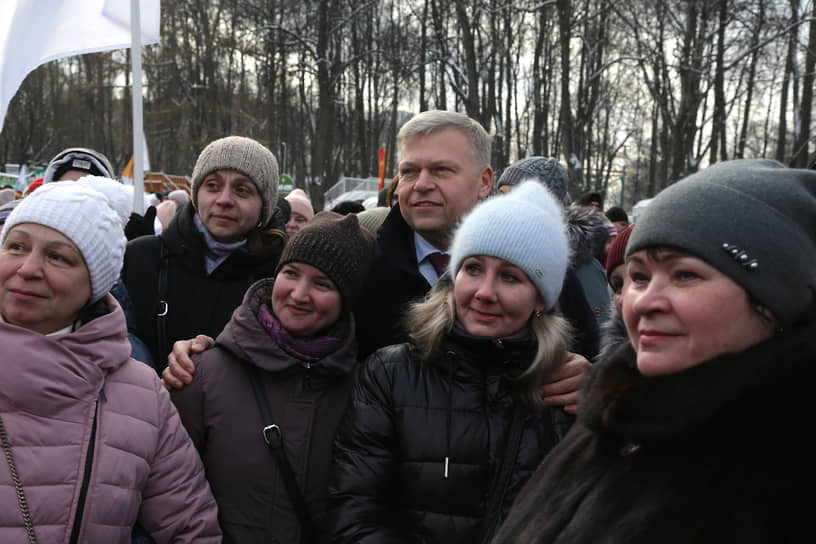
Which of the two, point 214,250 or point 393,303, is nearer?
point 393,303

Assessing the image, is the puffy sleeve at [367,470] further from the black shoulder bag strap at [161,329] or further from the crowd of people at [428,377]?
the black shoulder bag strap at [161,329]

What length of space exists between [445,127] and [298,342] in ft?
4.00

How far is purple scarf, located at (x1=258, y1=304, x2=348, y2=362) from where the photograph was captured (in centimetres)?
233

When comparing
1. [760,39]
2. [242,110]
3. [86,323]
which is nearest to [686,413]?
[86,323]

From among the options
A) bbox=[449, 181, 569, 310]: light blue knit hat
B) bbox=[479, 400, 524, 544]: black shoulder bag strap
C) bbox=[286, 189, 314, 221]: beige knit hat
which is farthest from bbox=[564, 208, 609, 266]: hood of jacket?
bbox=[286, 189, 314, 221]: beige knit hat

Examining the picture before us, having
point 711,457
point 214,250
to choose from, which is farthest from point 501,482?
point 214,250

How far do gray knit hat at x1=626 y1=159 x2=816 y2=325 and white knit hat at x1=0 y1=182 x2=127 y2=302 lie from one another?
5.50 feet

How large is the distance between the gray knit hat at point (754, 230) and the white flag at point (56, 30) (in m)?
4.63

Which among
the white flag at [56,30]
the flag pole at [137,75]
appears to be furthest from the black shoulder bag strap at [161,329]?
the white flag at [56,30]

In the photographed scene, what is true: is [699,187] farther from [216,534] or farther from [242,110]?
[242,110]

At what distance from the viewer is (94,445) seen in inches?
74.4

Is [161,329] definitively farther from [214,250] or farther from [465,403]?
[465,403]

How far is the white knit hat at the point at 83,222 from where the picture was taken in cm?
208

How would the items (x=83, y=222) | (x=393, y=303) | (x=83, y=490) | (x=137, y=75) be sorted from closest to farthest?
(x=83, y=490) → (x=83, y=222) → (x=393, y=303) → (x=137, y=75)
